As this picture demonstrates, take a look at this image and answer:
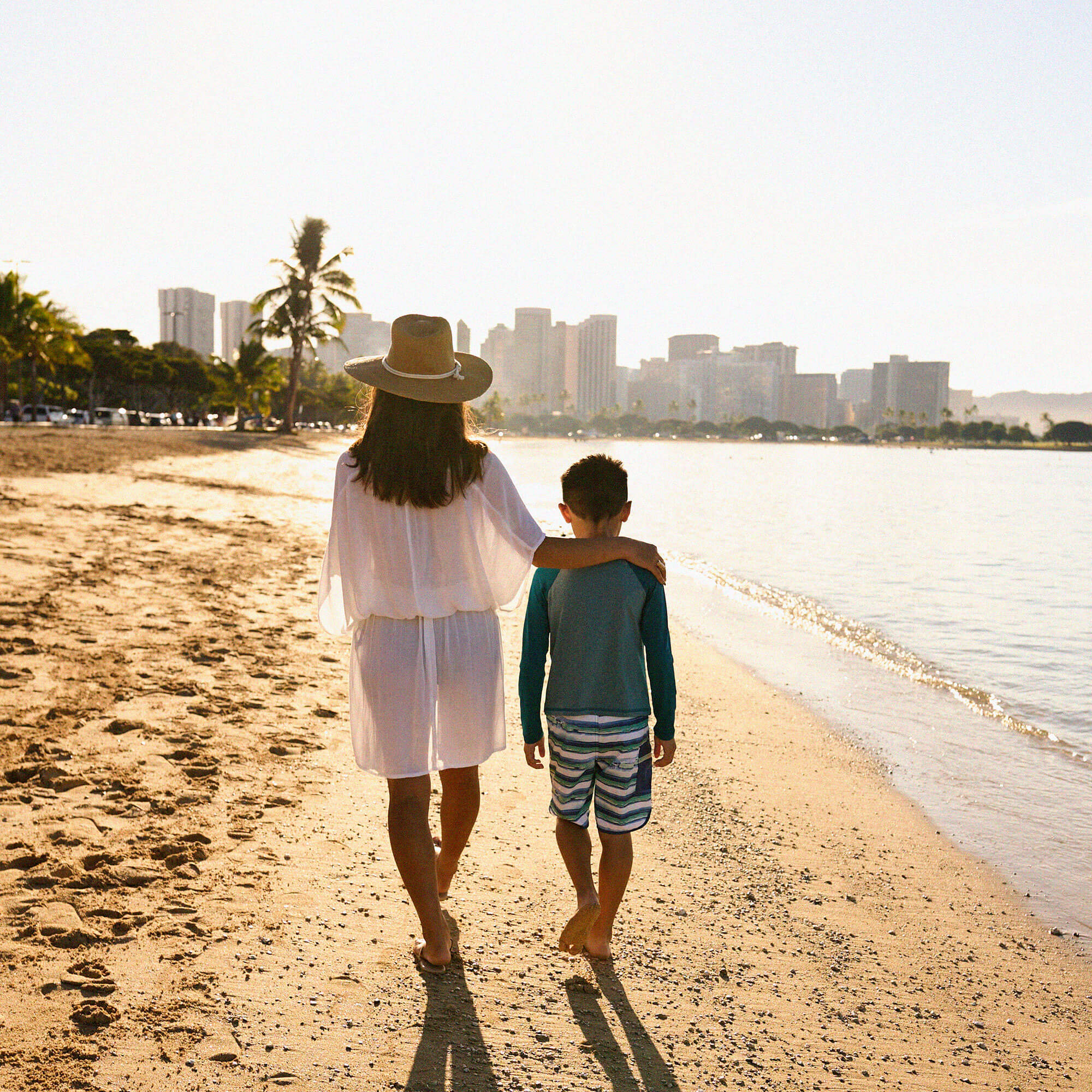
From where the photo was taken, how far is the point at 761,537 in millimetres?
22188

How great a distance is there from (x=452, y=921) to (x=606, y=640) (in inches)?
42.3

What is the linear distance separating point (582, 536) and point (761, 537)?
796 inches

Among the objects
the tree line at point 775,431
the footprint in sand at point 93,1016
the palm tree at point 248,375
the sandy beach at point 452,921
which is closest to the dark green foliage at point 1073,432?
the tree line at point 775,431

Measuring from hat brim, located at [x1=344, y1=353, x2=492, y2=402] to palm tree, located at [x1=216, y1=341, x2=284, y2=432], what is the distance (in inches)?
1856

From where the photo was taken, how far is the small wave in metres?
7.19

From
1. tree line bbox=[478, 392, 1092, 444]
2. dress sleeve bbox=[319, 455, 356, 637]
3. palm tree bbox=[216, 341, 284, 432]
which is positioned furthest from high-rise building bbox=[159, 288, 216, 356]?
dress sleeve bbox=[319, 455, 356, 637]

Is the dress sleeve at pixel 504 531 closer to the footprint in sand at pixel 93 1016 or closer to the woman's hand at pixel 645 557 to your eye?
the woman's hand at pixel 645 557

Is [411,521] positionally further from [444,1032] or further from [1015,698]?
[1015,698]

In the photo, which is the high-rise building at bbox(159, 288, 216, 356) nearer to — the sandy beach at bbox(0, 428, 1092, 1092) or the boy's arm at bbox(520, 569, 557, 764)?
the sandy beach at bbox(0, 428, 1092, 1092)

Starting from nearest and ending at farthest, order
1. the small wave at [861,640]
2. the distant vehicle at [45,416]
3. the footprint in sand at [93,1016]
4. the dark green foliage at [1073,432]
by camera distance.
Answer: the footprint in sand at [93,1016] < the small wave at [861,640] < the distant vehicle at [45,416] < the dark green foliage at [1073,432]

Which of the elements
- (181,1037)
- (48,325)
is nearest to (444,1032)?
(181,1037)

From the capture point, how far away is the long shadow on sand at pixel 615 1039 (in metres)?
2.18

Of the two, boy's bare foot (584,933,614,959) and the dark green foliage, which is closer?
boy's bare foot (584,933,614,959)

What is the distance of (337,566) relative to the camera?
7.95 feet
